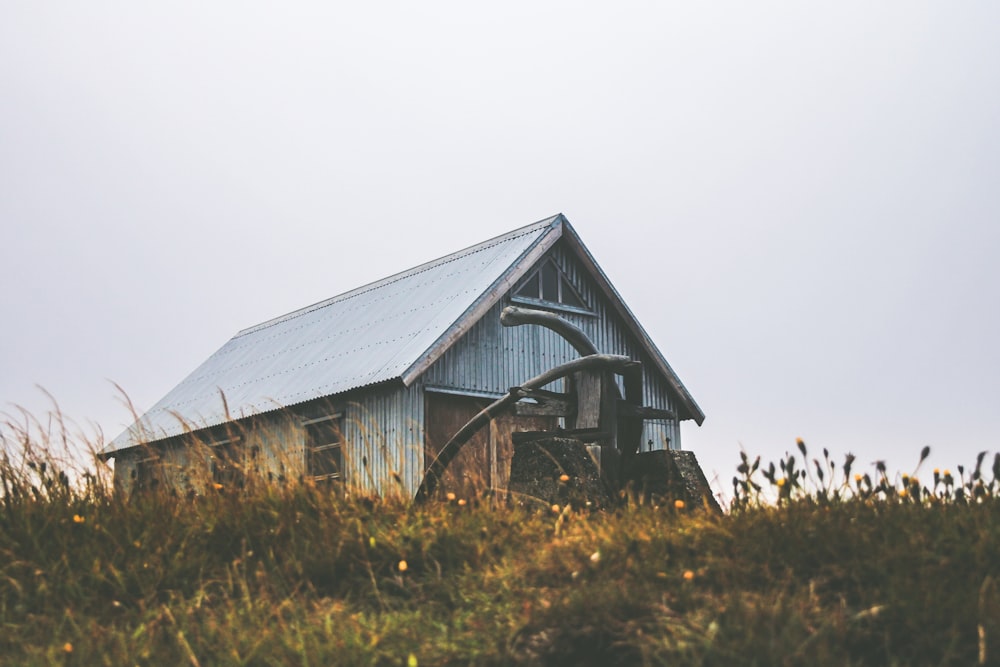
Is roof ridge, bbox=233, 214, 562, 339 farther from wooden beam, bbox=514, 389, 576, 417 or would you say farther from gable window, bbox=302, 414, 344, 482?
wooden beam, bbox=514, 389, 576, 417

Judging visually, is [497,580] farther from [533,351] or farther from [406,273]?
[406,273]

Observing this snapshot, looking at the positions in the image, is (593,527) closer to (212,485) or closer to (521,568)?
(521,568)

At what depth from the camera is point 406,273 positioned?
2189 centimetres

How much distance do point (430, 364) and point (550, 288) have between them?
414cm

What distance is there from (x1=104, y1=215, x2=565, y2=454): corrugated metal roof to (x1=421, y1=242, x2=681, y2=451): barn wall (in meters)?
0.60

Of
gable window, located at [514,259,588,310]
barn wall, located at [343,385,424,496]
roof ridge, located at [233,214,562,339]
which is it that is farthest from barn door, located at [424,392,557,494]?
roof ridge, located at [233,214,562,339]

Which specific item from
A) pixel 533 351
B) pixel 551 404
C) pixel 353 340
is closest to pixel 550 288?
pixel 533 351

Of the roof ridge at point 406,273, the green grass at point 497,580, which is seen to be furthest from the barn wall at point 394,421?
the green grass at point 497,580

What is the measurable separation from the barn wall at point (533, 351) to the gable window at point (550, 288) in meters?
0.15

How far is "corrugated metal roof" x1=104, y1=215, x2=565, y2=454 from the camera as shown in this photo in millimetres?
16250

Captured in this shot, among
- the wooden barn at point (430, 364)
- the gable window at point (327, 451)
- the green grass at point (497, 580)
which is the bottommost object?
the green grass at point (497, 580)

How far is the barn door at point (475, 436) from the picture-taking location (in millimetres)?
15531

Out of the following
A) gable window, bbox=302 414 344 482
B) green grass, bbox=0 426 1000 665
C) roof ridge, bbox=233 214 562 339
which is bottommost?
green grass, bbox=0 426 1000 665

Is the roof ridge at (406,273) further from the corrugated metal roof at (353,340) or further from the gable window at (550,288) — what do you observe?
the gable window at (550,288)
